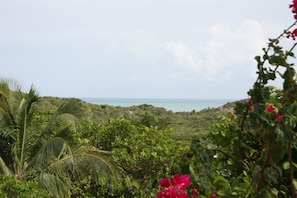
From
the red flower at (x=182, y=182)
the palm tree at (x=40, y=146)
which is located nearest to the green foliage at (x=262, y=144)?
the red flower at (x=182, y=182)

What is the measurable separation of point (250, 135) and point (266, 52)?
0.47 meters

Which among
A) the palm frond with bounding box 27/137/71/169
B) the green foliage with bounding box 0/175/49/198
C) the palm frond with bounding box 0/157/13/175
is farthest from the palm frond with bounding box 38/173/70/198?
the green foliage with bounding box 0/175/49/198

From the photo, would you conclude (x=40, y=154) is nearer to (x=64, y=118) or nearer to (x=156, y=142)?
(x=64, y=118)

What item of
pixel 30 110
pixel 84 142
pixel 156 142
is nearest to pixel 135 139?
pixel 156 142

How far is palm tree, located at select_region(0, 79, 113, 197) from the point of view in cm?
912

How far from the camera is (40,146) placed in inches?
397

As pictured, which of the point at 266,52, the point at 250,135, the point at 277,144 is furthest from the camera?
the point at 250,135

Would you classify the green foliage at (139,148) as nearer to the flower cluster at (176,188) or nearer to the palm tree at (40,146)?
the palm tree at (40,146)

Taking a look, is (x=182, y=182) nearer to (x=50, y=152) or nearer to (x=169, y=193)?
(x=169, y=193)

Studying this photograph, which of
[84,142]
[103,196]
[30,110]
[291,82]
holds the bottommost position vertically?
[103,196]

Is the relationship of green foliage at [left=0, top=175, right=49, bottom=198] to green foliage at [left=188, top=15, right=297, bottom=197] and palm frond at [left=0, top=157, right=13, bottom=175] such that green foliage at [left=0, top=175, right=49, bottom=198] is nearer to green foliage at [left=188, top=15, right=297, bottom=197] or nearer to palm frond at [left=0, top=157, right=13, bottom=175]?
palm frond at [left=0, top=157, right=13, bottom=175]

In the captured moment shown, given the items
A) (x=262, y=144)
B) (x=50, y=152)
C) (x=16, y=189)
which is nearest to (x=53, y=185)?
(x=50, y=152)

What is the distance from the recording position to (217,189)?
189 centimetres

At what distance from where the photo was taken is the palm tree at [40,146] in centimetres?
912
